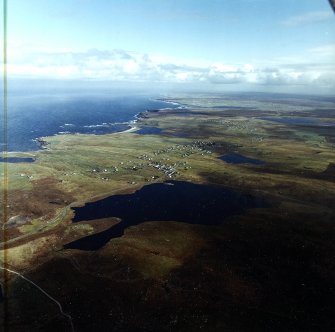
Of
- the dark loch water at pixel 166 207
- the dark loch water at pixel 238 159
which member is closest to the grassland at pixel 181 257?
the dark loch water at pixel 166 207

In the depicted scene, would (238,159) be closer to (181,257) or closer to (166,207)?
(166,207)

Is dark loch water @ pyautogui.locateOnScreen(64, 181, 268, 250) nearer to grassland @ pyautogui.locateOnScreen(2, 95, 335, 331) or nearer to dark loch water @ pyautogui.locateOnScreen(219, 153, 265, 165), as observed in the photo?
grassland @ pyautogui.locateOnScreen(2, 95, 335, 331)

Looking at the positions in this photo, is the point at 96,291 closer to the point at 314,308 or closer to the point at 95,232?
the point at 95,232

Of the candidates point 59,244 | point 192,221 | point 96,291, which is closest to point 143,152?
point 192,221

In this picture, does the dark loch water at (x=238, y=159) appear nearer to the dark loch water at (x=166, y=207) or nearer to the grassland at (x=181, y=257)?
the grassland at (x=181, y=257)

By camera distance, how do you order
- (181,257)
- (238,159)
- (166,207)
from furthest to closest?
(238,159)
(166,207)
(181,257)

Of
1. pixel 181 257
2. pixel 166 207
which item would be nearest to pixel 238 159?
pixel 166 207
